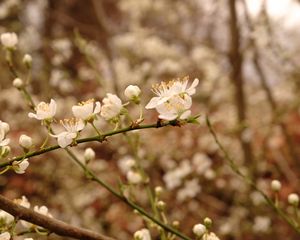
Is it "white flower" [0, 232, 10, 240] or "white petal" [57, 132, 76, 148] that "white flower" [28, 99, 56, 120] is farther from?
"white flower" [0, 232, 10, 240]

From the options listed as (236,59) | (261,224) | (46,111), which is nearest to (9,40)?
(46,111)

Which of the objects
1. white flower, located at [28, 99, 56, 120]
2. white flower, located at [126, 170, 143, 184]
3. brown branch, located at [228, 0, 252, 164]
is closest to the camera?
white flower, located at [28, 99, 56, 120]

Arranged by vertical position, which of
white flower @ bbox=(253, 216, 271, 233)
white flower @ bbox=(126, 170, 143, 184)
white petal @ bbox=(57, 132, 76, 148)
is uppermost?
white flower @ bbox=(253, 216, 271, 233)

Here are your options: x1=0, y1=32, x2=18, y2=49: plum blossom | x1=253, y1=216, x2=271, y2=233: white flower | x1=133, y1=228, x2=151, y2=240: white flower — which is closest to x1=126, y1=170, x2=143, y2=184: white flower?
x1=133, y1=228, x2=151, y2=240: white flower

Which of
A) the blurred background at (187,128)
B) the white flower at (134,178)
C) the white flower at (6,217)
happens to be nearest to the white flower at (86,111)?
the white flower at (6,217)

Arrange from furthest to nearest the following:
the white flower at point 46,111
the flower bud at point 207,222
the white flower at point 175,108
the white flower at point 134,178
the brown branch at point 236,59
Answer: the brown branch at point 236,59
the white flower at point 134,178
the flower bud at point 207,222
the white flower at point 46,111
the white flower at point 175,108

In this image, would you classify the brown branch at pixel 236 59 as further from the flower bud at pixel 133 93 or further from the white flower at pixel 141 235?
the flower bud at pixel 133 93
